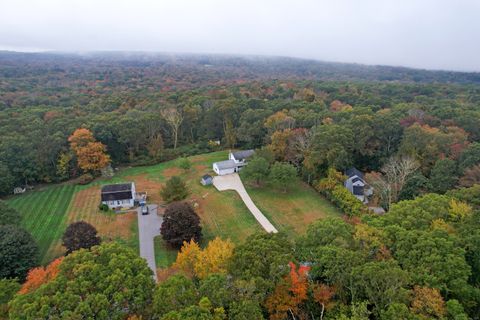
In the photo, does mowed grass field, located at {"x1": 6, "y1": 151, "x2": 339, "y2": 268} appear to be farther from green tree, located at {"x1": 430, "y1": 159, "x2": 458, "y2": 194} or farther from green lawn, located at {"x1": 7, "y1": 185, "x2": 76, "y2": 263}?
green tree, located at {"x1": 430, "y1": 159, "x2": 458, "y2": 194}

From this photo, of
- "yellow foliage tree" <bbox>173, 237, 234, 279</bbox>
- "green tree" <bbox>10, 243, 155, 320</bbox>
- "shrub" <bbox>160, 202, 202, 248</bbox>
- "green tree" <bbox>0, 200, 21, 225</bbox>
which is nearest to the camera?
"green tree" <bbox>10, 243, 155, 320</bbox>

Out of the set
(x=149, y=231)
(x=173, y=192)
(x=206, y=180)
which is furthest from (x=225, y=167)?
(x=149, y=231)

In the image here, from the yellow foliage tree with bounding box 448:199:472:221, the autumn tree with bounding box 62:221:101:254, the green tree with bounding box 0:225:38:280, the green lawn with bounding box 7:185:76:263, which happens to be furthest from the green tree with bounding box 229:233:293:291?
the green lawn with bounding box 7:185:76:263

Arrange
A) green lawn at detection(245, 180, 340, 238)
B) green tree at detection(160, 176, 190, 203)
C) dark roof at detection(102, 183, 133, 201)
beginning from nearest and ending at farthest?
green lawn at detection(245, 180, 340, 238) < green tree at detection(160, 176, 190, 203) < dark roof at detection(102, 183, 133, 201)

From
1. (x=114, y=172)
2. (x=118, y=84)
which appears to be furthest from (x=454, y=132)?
(x=118, y=84)

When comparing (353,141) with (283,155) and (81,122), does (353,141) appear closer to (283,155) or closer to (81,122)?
(283,155)

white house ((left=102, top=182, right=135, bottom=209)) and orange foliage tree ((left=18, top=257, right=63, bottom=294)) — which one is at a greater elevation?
orange foliage tree ((left=18, top=257, right=63, bottom=294))

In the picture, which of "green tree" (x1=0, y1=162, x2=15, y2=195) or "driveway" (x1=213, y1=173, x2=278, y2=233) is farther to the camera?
"green tree" (x1=0, y1=162, x2=15, y2=195)
